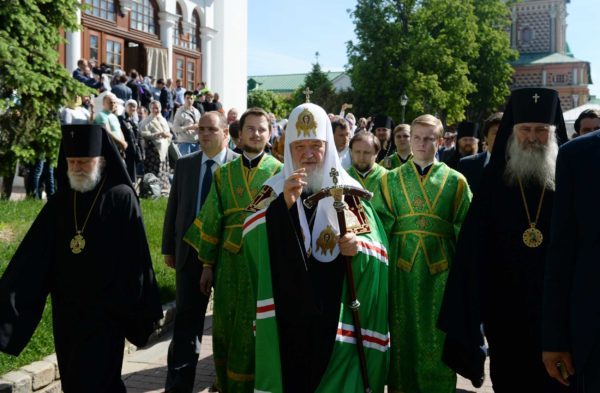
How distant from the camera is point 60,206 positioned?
4.84m

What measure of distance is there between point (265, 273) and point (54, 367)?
233cm

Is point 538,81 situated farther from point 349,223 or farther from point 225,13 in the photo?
point 349,223

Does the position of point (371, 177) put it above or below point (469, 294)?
above

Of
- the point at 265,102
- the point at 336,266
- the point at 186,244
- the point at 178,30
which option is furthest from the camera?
the point at 265,102

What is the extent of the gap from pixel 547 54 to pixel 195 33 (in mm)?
52368

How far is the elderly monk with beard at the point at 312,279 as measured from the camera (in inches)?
154

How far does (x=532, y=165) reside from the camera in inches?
170

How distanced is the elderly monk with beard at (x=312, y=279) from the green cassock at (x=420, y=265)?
1.22 meters

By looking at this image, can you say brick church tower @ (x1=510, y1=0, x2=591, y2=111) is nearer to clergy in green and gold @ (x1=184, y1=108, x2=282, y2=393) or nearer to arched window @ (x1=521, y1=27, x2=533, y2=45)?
arched window @ (x1=521, y1=27, x2=533, y2=45)

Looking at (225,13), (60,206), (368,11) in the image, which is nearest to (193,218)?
(60,206)

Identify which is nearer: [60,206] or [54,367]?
[60,206]

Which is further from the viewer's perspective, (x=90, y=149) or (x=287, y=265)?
(x=90, y=149)

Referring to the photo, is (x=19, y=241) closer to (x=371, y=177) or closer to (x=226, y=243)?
(x=226, y=243)

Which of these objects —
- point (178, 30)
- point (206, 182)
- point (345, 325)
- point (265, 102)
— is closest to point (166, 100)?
point (178, 30)
